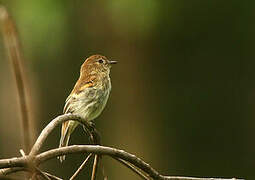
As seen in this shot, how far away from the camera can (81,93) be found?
5.71 meters

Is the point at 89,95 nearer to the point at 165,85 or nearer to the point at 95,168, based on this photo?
the point at 95,168

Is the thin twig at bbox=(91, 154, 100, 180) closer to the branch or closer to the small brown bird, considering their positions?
the branch

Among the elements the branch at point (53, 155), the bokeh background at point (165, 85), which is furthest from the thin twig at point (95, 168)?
the bokeh background at point (165, 85)

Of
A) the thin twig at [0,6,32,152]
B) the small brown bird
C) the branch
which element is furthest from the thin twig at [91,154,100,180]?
the small brown bird

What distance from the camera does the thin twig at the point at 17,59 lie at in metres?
1.53

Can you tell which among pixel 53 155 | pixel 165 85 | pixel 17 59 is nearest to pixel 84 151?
pixel 53 155

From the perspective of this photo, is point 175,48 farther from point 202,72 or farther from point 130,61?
point 130,61

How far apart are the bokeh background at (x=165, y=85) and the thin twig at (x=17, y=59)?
6601 millimetres

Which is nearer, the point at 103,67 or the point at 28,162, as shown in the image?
the point at 28,162

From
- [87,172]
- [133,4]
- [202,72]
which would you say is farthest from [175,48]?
[133,4]

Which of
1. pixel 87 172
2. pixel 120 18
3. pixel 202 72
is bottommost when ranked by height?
pixel 87 172

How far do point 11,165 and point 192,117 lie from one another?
8472mm

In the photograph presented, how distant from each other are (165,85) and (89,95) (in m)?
4.05

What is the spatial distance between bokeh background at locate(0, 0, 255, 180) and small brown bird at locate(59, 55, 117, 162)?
2106 millimetres
